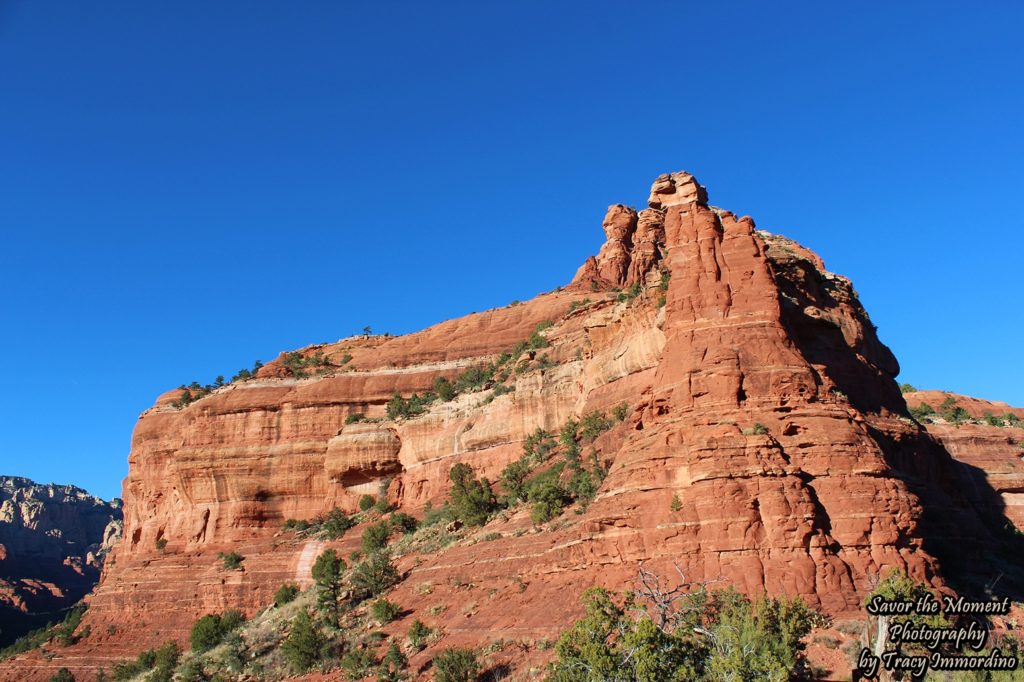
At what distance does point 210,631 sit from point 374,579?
1361 centimetres

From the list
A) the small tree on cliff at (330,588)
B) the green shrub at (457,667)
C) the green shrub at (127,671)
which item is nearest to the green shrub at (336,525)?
the small tree on cliff at (330,588)

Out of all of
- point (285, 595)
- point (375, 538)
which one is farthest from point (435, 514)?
point (285, 595)

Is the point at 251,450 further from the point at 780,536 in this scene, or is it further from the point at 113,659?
the point at 780,536

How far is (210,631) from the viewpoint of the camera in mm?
45219

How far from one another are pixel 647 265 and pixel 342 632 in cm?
5614

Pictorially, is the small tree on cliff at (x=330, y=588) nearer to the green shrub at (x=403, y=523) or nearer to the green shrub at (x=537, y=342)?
the green shrub at (x=403, y=523)

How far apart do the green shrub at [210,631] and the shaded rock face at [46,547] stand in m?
62.2

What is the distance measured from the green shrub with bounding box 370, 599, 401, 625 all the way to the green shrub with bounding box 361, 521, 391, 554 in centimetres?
→ 1344

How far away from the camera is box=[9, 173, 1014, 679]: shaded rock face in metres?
24.5

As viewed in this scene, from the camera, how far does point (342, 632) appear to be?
1347 inches

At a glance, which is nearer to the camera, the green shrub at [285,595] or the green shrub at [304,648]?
the green shrub at [304,648]

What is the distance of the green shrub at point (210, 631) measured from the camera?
44656 mm

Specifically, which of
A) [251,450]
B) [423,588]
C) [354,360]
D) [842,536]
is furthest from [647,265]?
[842,536]

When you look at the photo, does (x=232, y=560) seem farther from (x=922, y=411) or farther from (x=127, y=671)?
(x=922, y=411)
